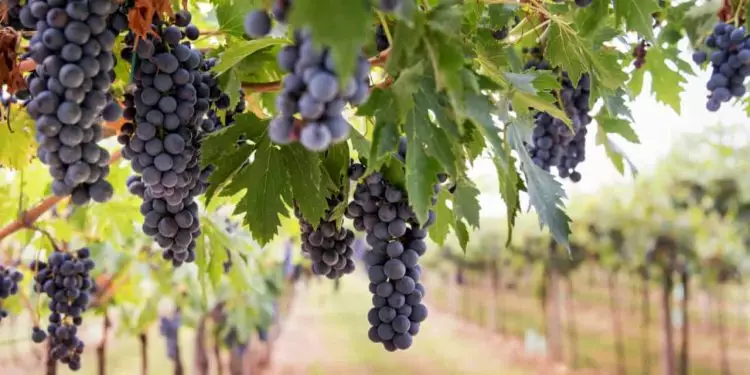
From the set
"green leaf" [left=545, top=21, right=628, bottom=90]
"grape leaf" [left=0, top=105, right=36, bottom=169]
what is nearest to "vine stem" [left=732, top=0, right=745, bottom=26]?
"green leaf" [left=545, top=21, right=628, bottom=90]

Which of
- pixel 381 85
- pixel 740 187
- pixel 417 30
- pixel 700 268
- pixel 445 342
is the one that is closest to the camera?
pixel 417 30

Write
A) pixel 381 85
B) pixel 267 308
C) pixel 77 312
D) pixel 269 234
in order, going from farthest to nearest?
pixel 267 308 < pixel 77 312 < pixel 269 234 < pixel 381 85

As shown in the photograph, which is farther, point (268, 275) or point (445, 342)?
point (445, 342)

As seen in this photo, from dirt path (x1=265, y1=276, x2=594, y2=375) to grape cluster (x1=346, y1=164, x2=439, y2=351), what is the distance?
1083cm

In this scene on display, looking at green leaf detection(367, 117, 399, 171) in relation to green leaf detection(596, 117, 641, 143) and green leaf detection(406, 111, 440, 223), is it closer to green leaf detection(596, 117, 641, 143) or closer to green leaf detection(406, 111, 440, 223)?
green leaf detection(406, 111, 440, 223)

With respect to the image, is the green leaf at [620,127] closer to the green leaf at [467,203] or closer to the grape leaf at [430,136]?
the green leaf at [467,203]

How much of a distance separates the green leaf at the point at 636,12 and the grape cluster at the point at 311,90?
80cm

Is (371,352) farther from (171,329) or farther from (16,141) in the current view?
(16,141)

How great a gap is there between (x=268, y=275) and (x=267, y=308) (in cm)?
31

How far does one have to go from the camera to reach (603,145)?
2207mm

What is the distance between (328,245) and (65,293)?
3.59 feet

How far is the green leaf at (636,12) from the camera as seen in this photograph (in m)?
1.35

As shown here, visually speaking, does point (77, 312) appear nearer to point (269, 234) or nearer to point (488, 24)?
point (269, 234)

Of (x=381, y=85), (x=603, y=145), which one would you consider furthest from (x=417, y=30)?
(x=603, y=145)
